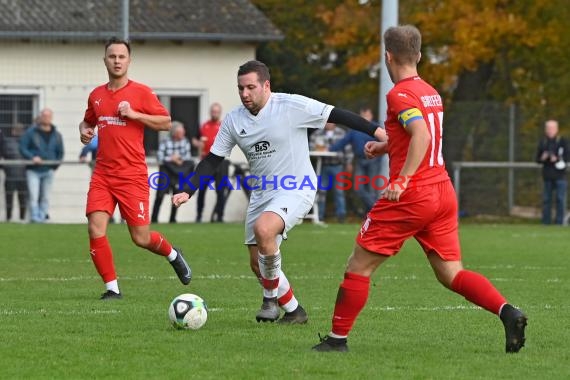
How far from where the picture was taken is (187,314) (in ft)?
28.9

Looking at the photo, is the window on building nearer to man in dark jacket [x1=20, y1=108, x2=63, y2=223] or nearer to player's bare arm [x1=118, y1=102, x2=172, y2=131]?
man in dark jacket [x1=20, y1=108, x2=63, y2=223]

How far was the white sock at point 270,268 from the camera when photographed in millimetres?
9107

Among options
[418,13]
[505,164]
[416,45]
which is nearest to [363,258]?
[416,45]

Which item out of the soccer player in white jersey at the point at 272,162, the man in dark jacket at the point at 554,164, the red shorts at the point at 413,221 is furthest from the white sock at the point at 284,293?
the man in dark jacket at the point at 554,164

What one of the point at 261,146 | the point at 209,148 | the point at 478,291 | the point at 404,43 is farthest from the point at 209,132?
the point at 404,43

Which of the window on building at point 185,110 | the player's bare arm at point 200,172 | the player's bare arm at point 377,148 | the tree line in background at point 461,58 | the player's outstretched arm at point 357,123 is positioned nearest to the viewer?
the player's bare arm at point 377,148

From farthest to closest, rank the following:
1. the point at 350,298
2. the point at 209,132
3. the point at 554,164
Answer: the point at 554,164 → the point at 209,132 → the point at 350,298

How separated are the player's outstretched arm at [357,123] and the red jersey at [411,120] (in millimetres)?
562

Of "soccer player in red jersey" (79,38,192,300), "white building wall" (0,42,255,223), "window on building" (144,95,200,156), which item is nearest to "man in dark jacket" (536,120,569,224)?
"white building wall" (0,42,255,223)

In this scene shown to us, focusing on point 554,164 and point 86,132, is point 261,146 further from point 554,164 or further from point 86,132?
point 554,164

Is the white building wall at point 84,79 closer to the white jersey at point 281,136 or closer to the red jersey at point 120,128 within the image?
the red jersey at point 120,128

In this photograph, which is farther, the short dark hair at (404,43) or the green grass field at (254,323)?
the short dark hair at (404,43)

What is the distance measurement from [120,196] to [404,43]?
410cm

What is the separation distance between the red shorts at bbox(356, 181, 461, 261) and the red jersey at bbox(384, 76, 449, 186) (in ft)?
0.28
